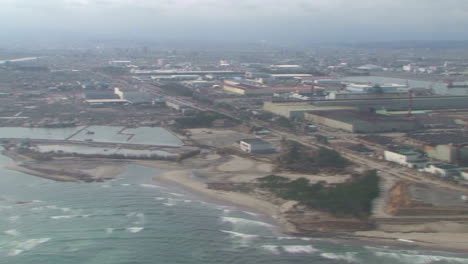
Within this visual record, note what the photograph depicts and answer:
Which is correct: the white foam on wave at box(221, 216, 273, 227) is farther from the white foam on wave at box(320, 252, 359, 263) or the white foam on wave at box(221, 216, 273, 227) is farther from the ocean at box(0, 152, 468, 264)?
the white foam on wave at box(320, 252, 359, 263)

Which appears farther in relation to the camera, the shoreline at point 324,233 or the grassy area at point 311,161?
the grassy area at point 311,161

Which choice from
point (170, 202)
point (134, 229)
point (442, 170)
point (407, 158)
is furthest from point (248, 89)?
point (134, 229)

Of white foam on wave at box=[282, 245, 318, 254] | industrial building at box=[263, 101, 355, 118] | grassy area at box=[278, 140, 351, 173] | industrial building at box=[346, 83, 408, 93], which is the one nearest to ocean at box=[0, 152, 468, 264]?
white foam on wave at box=[282, 245, 318, 254]

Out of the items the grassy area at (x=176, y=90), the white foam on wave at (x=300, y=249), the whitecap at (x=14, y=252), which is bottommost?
the white foam on wave at (x=300, y=249)

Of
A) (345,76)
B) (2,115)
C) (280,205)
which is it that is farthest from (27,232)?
(345,76)

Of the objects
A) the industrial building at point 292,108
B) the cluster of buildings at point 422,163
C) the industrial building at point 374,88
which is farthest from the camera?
the industrial building at point 374,88

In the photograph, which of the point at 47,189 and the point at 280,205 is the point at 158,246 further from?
the point at 47,189

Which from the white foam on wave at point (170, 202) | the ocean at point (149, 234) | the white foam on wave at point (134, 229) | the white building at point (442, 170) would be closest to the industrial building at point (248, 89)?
the white building at point (442, 170)

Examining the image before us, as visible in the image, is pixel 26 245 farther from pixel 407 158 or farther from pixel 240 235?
pixel 407 158

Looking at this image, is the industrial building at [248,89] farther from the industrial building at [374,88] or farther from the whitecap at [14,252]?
the whitecap at [14,252]
